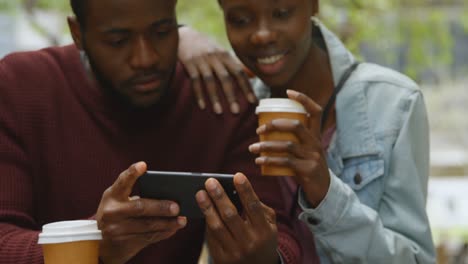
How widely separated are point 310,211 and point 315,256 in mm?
355

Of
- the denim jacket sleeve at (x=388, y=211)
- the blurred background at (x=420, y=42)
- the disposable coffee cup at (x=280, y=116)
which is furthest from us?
Answer: the blurred background at (x=420, y=42)

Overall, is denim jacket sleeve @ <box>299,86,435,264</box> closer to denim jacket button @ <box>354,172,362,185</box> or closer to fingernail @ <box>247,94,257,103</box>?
denim jacket button @ <box>354,172,362,185</box>

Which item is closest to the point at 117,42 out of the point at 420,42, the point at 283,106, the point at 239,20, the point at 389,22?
the point at 239,20

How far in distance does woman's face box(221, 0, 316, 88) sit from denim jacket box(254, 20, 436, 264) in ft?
0.63

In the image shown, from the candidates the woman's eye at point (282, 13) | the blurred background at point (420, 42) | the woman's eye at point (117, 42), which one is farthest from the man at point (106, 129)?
the blurred background at point (420, 42)

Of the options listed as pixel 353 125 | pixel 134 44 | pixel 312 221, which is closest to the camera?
pixel 312 221

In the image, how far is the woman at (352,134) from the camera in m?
2.13

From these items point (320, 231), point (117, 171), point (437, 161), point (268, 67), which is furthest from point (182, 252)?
point (437, 161)

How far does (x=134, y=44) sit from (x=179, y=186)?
1.99ft

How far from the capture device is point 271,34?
228cm

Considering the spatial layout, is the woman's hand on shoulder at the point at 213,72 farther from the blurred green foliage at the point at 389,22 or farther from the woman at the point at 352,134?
the blurred green foliage at the point at 389,22

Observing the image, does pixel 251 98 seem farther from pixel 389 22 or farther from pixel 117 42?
pixel 389 22

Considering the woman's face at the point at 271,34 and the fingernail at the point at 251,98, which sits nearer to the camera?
the woman's face at the point at 271,34

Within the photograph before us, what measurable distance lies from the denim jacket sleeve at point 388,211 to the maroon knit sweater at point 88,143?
170 mm
